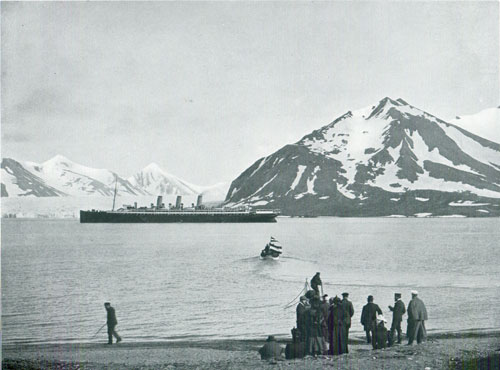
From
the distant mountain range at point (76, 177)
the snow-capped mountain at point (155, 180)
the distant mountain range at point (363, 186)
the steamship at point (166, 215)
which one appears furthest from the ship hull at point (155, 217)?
the snow-capped mountain at point (155, 180)

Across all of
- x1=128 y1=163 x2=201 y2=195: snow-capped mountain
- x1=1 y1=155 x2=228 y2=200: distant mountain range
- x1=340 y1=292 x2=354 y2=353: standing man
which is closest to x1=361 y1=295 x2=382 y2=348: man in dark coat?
x1=340 y1=292 x2=354 y2=353: standing man

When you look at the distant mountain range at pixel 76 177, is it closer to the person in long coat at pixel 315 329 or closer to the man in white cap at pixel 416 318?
the person in long coat at pixel 315 329

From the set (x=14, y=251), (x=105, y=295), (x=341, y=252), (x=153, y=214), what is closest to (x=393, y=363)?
(x=105, y=295)

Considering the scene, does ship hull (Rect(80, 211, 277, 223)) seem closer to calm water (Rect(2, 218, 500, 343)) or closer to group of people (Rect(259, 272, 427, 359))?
calm water (Rect(2, 218, 500, 343))

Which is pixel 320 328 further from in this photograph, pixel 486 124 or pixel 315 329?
pixel 486 124

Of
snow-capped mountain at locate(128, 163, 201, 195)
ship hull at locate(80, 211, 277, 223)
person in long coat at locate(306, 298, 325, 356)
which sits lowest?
person in long coat at locate(306, 298, 325, 356)

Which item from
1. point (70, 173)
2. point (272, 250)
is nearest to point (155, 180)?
point (70, 173)

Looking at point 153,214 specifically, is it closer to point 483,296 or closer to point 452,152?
point 452,152
